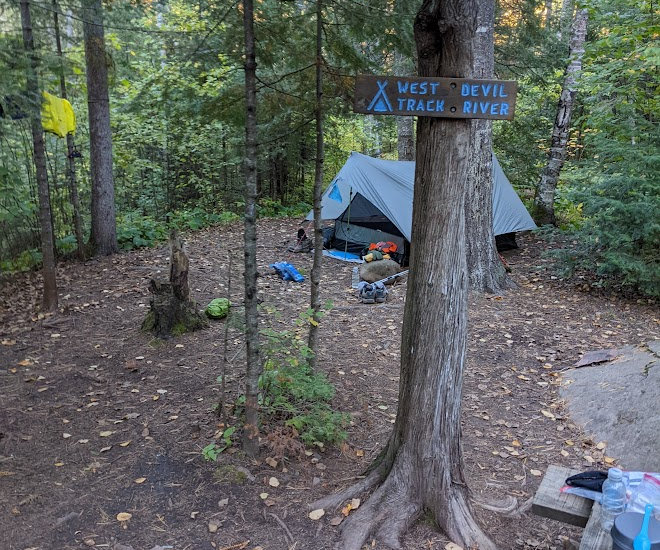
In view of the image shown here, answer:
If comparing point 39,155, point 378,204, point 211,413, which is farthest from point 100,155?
point 211,413

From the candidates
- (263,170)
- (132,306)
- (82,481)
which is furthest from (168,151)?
(82,481)

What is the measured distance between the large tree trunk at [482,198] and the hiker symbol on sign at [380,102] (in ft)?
15.5

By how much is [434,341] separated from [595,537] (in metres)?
1.16

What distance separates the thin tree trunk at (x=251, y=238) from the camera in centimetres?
323

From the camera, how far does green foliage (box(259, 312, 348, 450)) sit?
3.83 m

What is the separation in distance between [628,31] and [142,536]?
8457mm

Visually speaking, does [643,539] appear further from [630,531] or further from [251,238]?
[251,238]

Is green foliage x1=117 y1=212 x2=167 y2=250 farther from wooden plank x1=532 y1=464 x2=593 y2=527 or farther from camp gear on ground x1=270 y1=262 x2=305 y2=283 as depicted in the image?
wooden plank x1=532 y1=464 x2=593 y2=527

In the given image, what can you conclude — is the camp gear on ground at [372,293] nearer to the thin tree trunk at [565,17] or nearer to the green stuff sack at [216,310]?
the green stuff sack at [216,310]

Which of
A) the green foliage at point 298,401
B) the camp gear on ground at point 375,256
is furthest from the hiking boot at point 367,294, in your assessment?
the green foliage at point 298,401

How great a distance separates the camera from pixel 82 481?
3422 millimetres

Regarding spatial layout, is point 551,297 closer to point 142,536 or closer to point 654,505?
point 654,505

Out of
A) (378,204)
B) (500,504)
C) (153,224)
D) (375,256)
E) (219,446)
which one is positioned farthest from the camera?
(153,224)

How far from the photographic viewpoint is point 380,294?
7.47m
